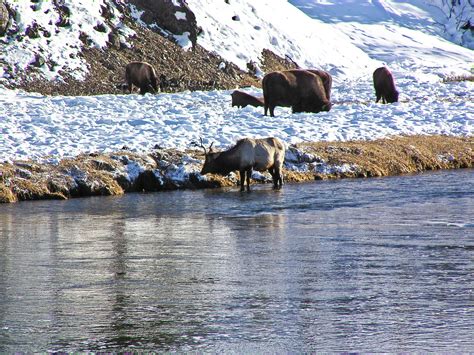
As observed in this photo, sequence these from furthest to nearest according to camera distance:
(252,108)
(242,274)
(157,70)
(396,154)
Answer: (157,70), (252,108), (396,154), (242,274)

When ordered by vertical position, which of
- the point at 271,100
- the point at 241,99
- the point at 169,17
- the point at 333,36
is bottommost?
the point at 271,100

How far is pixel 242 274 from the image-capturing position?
453 inches

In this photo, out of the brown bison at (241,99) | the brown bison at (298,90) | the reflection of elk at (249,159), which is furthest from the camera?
the brown bison at (241,99)

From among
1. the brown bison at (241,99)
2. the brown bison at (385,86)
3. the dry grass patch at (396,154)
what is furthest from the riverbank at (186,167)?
the brown bison at (385,86)

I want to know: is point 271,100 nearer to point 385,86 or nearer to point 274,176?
point 385,86

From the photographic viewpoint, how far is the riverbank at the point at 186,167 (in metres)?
20.5

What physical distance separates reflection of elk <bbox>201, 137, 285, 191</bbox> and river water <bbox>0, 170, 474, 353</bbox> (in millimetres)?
1665

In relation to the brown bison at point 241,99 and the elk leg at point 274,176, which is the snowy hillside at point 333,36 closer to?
the brown bison at point 241,99

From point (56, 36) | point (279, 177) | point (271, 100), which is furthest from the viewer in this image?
point (56, 36)

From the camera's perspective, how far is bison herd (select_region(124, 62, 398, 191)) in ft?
70.0

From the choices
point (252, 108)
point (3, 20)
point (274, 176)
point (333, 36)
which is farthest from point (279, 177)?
point (333, 36)

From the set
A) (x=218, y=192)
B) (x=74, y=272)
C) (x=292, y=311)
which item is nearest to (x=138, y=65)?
(x=218, y=192)

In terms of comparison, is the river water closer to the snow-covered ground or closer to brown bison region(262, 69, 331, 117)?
the snow-covered ground

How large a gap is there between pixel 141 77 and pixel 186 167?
16595 mm
